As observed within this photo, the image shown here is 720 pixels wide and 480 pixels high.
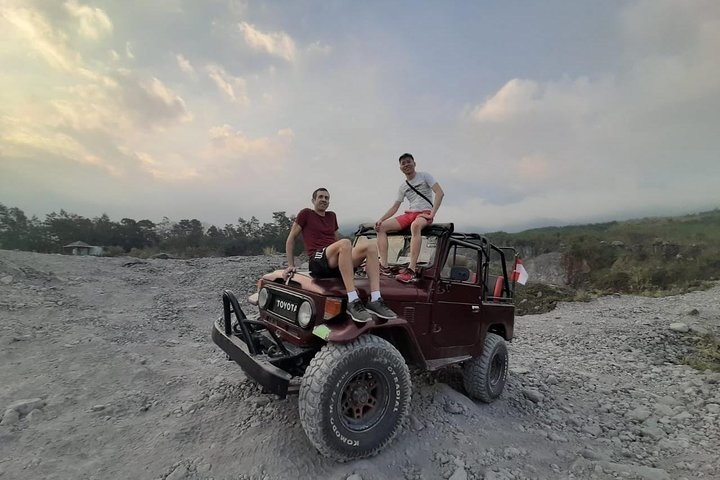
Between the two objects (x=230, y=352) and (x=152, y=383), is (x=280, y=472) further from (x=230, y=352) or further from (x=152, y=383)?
(x=152, y=383)

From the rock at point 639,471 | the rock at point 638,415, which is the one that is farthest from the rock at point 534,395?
the rock at point 639,471

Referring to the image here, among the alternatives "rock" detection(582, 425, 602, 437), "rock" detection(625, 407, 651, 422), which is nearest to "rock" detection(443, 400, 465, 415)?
"rock" detection(582, 425, 602, 437)

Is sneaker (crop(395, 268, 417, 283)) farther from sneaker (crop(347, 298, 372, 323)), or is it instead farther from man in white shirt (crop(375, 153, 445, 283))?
sneaker (crop(347, 298, 372, 323))

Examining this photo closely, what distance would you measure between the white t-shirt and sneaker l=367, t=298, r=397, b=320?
1.81 m

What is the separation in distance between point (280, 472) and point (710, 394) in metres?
6.06

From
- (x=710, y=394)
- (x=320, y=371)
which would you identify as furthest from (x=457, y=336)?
(x=710, y=394)

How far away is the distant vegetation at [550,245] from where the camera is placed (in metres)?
16.5

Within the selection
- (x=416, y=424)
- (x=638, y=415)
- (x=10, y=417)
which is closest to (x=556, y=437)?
(x=638, y=415)

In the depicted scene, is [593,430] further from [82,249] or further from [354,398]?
[82,249]

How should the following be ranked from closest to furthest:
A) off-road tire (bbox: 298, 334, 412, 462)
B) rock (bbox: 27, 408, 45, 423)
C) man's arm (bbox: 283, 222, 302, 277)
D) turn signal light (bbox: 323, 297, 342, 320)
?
off-road tire (bbox: 298, 334, 412, 462)
turn signal light (bbox: 323, 297, 342, 320)
rock (bbox: 27, 408, 45, 423)
man's arm (bbox: 283, 222, 302, 277)

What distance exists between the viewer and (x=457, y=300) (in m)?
4.14

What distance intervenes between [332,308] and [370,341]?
1.45 feet

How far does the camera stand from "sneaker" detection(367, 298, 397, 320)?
320 centimetres

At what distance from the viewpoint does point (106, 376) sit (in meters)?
4.48
